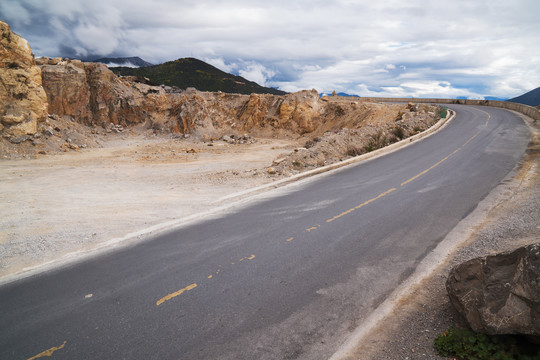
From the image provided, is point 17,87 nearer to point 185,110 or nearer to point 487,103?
point 185,110

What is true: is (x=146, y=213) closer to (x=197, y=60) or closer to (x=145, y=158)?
(x=145, y=158)

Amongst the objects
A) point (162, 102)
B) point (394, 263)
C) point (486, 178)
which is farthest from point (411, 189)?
point (162, 102)

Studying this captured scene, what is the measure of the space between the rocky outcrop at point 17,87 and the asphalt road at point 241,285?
864 inches

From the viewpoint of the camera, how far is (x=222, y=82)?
95.9 meters

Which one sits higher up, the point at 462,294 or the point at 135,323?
the point at 462,294

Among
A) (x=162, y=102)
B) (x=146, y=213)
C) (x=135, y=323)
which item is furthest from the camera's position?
(x=162, y=102)

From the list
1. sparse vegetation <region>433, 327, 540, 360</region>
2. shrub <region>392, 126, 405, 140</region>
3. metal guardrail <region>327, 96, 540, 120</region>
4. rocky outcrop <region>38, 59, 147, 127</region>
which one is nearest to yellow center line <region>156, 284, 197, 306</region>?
sparse vegetation <region>433, 327, 540, 360</region>

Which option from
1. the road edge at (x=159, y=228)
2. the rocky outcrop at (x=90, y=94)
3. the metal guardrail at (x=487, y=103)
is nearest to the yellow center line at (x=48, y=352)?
the road edge at (x=159, y=228)

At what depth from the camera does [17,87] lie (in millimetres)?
22703

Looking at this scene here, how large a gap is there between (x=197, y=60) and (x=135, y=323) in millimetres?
125797

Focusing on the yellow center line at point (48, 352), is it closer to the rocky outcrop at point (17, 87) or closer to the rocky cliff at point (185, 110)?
the rocky outcrop at point (17, 87)

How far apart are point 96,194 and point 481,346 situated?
1241 cm

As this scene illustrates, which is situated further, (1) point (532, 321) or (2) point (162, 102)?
(2) point (162, 102)

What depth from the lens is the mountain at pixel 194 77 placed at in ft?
295
